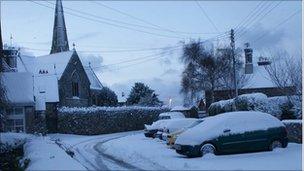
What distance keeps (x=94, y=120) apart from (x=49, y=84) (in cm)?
1213

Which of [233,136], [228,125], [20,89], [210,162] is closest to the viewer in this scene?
[210,162]

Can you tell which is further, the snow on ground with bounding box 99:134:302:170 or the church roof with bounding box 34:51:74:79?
the church roof with bounding box 34:51:74:79

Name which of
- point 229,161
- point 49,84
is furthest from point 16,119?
point 229,161

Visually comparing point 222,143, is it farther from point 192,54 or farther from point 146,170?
point 192,54

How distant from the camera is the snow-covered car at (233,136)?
21000 mm

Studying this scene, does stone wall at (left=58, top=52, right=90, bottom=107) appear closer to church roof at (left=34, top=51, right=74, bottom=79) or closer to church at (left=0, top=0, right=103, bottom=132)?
church at (left=0, top=0, right=103, bottom=132)

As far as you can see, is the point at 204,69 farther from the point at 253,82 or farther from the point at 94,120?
the point at 94,120

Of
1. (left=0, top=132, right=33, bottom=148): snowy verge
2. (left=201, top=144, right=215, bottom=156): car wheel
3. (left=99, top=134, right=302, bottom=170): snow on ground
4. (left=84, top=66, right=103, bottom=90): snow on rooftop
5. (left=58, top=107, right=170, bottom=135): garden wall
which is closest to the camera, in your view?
(left=99, top=134, right=302, bottom=170): snow on ground

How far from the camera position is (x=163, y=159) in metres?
21.0

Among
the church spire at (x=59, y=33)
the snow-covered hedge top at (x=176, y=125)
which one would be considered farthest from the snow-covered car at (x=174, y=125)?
the church spire at (x=59, y=33)

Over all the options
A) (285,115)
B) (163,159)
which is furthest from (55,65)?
(163,159)

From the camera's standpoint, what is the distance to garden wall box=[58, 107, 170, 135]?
55.0 metres

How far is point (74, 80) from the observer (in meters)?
72.6

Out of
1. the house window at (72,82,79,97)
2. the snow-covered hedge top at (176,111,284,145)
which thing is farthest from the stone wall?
the snow-covered hedge top at (176,111,284,145)
